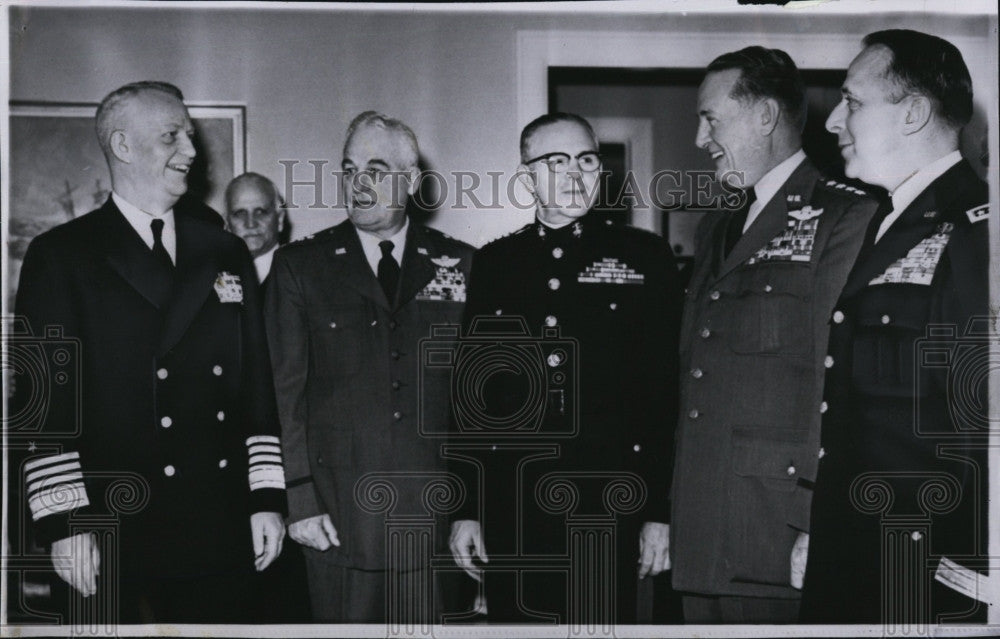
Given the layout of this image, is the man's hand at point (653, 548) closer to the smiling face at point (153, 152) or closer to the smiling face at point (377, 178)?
the smiling face at point (377, 178)

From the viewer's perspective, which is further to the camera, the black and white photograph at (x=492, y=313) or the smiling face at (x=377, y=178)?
the smiling face at (x=377, y=178)

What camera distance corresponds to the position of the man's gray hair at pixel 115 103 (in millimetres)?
2949

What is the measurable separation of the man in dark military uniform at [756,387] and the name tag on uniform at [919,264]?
0.12 m

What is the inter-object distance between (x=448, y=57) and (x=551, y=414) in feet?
3.51

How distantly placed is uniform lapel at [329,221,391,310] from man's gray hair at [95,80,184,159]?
60 centimetres

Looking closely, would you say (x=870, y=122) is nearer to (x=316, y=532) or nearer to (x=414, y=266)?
(x=414, y=266)

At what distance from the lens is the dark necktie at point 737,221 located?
9.59 ft

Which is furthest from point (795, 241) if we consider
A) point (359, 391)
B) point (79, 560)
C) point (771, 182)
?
point (79, 560)

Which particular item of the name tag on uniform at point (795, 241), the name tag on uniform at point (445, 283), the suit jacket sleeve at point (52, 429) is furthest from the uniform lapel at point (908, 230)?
the suit jacket sleeve at point (52, 429)

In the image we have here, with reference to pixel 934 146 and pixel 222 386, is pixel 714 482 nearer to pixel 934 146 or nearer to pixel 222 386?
pixel 934 146

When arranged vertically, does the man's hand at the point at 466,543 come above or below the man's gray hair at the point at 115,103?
below

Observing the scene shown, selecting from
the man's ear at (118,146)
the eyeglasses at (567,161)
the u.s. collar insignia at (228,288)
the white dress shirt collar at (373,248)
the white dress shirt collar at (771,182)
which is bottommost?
the u.s. collar insignia at (228,288)

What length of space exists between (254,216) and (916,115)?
1.90 metres

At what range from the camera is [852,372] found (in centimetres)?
283
